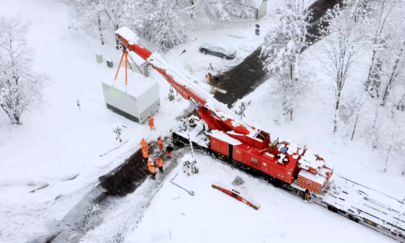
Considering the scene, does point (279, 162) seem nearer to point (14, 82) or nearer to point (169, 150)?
point (169, 150)

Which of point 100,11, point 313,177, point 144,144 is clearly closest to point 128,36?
point 144,144

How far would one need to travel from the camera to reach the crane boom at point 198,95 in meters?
21.8

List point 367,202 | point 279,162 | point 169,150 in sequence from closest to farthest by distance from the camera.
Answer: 1. point 367,202
2. point 279,162
3. point 169,150

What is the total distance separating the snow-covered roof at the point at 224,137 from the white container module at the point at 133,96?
5679 mm

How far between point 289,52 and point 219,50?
10.6 m

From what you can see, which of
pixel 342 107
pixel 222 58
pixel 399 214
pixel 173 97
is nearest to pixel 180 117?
pixel 173 97

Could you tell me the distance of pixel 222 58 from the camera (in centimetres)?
3294

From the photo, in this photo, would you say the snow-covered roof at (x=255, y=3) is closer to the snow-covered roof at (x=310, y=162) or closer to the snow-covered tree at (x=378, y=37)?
the snow-covered tree at (x=378, y=37)

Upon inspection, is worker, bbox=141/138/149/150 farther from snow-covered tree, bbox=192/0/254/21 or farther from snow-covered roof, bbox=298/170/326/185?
snow-covered tree, bbox=192/0/254/21

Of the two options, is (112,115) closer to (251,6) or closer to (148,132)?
(148,132)

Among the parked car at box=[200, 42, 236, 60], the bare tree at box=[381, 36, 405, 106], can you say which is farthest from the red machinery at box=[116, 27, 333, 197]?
the parked car at box=[200, 42, 236, 60]

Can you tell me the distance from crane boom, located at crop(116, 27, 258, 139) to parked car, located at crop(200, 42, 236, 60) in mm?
10839

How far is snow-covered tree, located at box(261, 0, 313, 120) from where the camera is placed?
22547 millimetres

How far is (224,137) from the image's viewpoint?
21.8 metres
